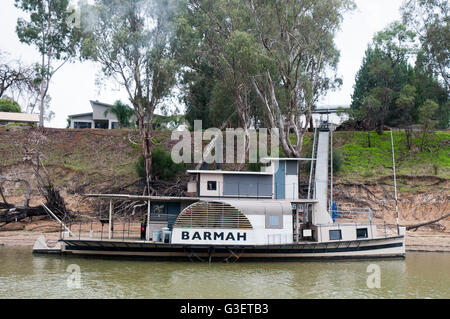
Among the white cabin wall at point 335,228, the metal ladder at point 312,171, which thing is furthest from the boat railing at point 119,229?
the metal ladder at point 312,171

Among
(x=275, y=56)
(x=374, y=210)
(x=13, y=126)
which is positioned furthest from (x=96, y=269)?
(x=13, y=126)

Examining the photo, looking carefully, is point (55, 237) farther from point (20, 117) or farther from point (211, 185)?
point (20, 117)

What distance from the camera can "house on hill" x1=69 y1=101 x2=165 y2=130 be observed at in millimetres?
54156

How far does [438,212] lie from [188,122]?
26948mm

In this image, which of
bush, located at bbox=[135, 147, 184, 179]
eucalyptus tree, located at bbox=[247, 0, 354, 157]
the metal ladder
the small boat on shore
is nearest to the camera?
the small boat on shore

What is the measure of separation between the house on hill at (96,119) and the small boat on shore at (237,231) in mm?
31125

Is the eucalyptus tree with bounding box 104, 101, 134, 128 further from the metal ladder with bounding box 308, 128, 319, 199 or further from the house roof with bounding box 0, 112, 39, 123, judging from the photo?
the metal ladder with bounding box 308, 128, 319, 199

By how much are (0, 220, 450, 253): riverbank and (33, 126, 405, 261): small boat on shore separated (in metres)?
4.39

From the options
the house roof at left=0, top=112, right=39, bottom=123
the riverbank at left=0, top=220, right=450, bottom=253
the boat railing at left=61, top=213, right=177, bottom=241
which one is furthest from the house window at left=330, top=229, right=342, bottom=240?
the house roof at left=0, top=112, right=39, bottom=123

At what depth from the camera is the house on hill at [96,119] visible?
54156 millimetres

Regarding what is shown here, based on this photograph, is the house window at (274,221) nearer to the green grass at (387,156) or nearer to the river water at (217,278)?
the river water at (217,278)

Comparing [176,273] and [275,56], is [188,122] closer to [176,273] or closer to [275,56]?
[275,56]

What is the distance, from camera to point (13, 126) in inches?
1832

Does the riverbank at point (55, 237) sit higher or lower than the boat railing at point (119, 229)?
lower
